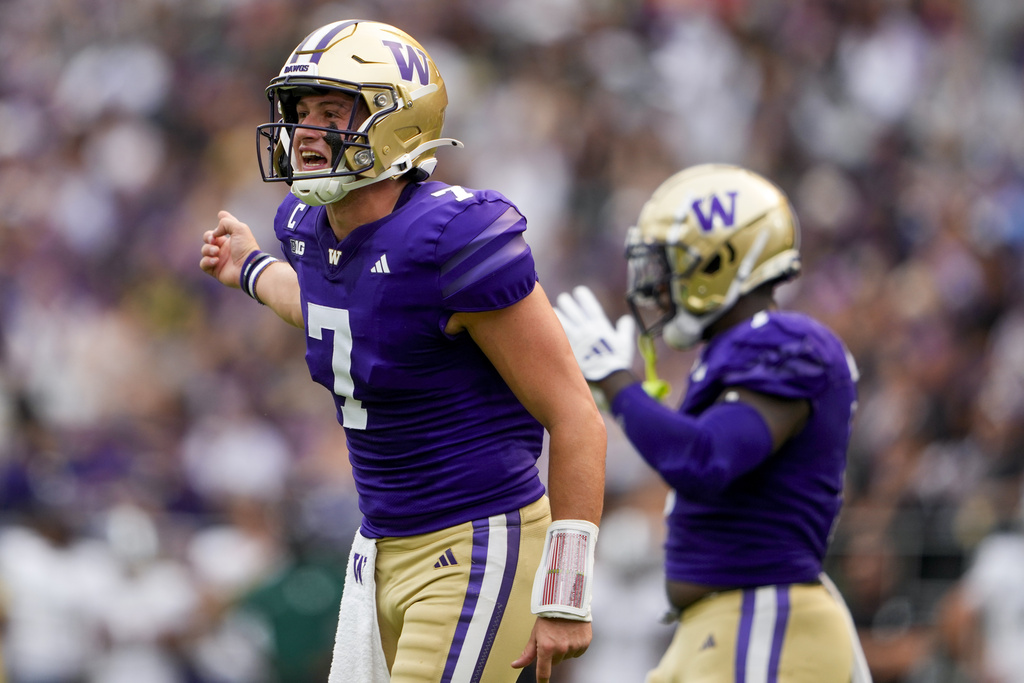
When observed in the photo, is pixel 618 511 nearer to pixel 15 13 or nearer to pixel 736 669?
pixel 736 669

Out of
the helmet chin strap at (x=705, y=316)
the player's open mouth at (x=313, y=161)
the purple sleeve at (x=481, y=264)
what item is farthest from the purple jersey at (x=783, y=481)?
the player's open mouth at (x=313, y=161)

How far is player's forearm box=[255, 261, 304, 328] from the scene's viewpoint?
354 centimetres

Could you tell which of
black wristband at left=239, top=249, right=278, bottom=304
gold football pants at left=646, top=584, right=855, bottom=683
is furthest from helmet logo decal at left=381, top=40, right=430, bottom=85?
gold football pants at left=646, top=584, right=855, bottom=683

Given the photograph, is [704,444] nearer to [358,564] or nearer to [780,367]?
[780,367]

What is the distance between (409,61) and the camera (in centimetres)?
315

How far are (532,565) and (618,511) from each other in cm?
409

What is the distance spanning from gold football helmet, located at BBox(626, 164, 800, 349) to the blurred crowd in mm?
2539

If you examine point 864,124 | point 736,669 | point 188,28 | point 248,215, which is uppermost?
point 188,28

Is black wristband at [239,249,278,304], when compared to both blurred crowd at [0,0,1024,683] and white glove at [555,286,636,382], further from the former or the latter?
blurred crowd at [0,0,1024,683]

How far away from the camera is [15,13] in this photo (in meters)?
13.1

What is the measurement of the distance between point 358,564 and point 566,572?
613mm

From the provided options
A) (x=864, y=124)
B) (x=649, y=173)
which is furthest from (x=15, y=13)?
(x=864, y=124)

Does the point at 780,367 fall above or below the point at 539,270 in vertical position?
below

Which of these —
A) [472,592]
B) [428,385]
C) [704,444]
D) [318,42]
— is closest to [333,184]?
[318,42]
